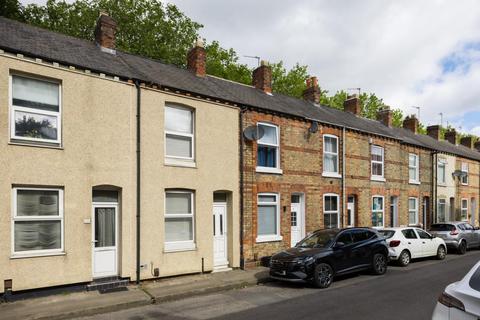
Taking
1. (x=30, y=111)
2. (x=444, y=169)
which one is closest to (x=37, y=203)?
(x=30, y=111)

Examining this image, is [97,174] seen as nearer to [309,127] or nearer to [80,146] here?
[80,146]

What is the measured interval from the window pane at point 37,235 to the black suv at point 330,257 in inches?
235

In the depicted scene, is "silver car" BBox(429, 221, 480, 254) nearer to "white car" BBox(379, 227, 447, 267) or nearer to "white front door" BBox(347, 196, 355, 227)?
"white car" BBox(379, 227, 447, 267)

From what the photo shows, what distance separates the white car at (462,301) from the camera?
15.2 feet

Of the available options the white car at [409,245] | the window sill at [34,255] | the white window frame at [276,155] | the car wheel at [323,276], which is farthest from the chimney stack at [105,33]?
the white car at [409,245]

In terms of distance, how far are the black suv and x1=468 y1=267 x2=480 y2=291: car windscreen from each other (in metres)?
6.18

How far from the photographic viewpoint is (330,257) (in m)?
11.7

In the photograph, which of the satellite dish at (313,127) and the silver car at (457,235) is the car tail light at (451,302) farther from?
the silver car at (457,235)

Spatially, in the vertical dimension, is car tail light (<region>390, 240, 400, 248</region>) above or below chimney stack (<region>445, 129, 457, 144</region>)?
below

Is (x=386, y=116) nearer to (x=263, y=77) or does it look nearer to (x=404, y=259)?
(x=263, y=77)

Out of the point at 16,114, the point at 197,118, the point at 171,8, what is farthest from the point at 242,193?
the point at 171,8

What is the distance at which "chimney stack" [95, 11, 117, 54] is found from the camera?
13.8 metres

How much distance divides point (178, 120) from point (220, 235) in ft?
14.0

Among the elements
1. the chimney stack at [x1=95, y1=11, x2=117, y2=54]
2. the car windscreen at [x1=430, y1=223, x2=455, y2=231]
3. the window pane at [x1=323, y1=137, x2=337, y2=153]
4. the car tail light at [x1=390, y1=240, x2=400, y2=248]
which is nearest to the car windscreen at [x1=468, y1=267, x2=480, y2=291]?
the car tail light at [x1=390, y1=240, x2=400, y2=248]
